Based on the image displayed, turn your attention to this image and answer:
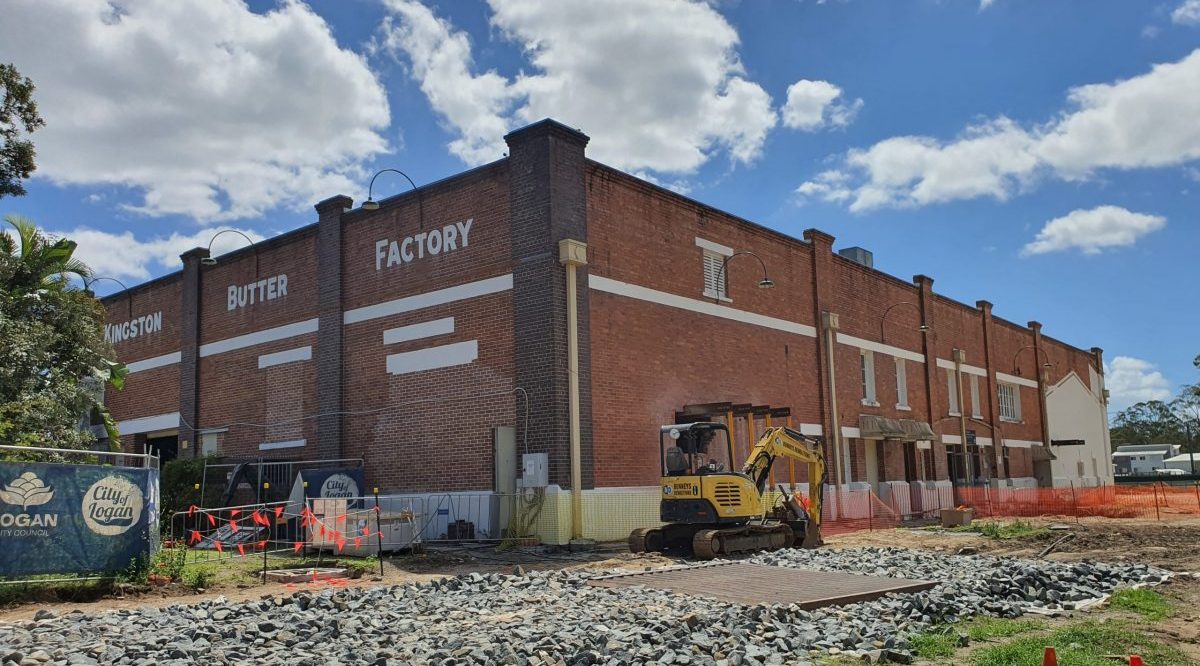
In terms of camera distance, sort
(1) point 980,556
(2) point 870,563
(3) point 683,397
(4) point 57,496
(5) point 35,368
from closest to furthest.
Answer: (4) point 57,496, (2) point 870,563, (1) point 980,556, (5) point 35,368, (3) point 683,397

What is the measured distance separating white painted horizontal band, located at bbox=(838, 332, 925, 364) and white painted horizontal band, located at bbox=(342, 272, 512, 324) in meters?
14.3

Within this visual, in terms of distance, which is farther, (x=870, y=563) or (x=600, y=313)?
(x=600, y=313)

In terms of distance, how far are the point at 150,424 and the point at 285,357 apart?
8.43 metres

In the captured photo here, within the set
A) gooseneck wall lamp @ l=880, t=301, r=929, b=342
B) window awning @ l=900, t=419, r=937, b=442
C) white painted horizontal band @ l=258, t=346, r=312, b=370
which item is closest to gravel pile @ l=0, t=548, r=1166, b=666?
white painted horizontal band @ l=258, t=346, r=312, b=370

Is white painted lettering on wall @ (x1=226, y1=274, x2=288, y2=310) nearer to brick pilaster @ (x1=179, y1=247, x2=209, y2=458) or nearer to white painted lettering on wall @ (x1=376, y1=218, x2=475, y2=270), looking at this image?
brick pilaster @ (x1=179, y1=247, x2=209, y2=458)

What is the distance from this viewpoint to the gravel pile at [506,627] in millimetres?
8914

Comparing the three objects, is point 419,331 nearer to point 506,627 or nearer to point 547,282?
point 547,282

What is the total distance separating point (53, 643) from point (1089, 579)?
1334 cm

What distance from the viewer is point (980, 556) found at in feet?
58.8

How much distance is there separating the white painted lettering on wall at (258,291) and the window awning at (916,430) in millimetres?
21412

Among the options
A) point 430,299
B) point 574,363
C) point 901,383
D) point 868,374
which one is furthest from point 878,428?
point 430,299

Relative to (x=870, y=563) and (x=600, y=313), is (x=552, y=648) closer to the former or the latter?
(x=870, y=563)

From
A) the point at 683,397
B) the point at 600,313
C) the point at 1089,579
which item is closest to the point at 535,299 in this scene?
the point at 600,313

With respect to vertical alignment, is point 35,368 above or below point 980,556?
above
